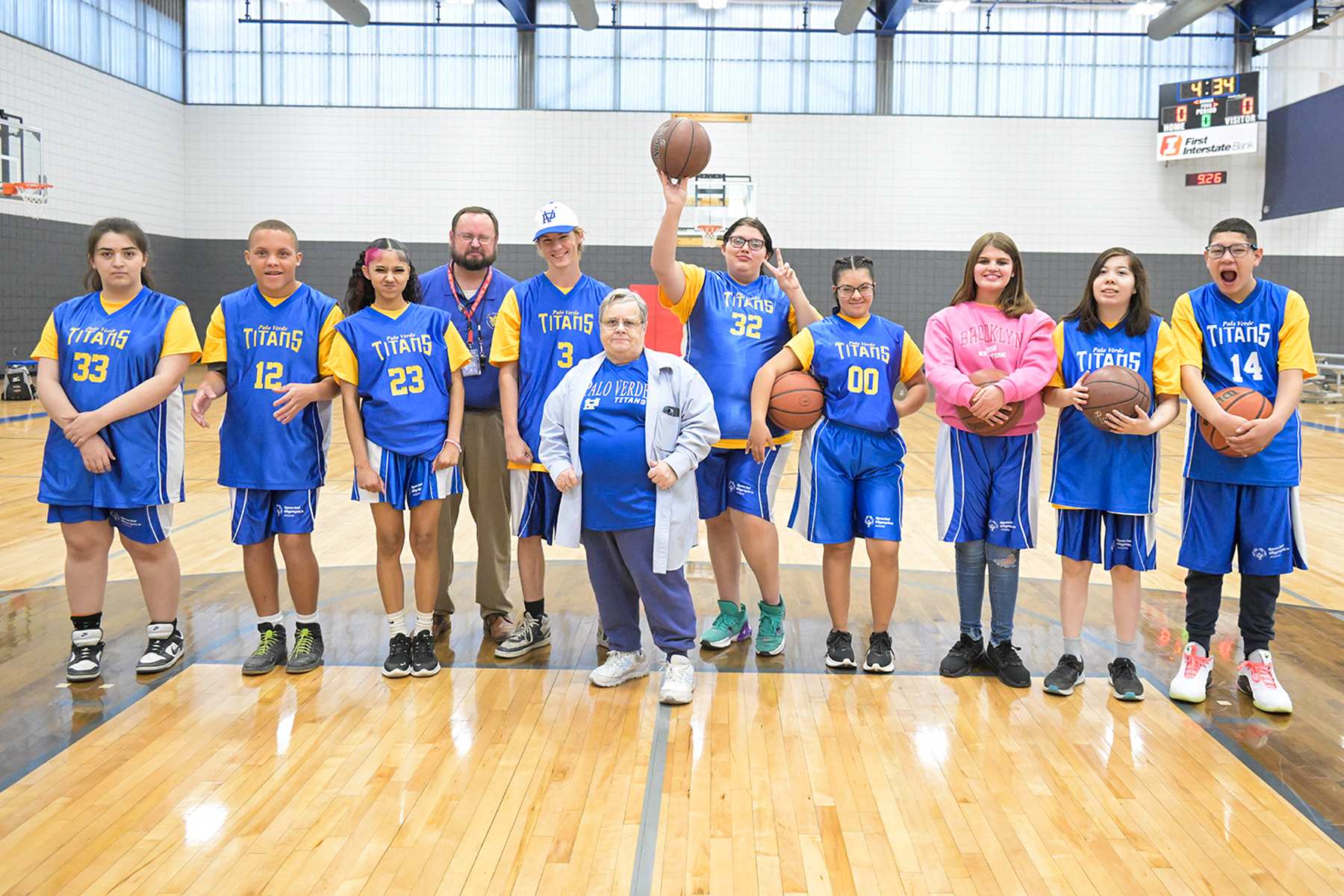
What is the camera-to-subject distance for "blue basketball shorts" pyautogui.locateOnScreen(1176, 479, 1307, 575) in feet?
10.1

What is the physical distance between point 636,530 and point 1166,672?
6.58ft

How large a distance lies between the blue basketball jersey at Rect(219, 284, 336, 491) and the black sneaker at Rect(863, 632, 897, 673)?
207 centimetres

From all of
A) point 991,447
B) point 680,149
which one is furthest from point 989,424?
point 680,149

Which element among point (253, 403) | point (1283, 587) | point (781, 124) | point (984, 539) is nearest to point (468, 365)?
point (253, 403)

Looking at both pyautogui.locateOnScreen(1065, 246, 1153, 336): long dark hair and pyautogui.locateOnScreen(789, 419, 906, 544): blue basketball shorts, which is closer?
pyautogui.locateOnScreen(1065, 246, 1153, 336): long dark hair

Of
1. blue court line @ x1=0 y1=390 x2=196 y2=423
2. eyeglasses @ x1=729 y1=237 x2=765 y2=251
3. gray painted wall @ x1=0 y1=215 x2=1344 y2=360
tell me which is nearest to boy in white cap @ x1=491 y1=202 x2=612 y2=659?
eyeglasses @ x1=729 y1=237 x2=765 y2=251

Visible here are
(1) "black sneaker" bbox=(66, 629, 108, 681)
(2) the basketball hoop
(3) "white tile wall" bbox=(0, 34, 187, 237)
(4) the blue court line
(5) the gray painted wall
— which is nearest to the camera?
(1) "black sneaker" bbox=(66, 629, 108, 681)

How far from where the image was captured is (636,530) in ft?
10.2

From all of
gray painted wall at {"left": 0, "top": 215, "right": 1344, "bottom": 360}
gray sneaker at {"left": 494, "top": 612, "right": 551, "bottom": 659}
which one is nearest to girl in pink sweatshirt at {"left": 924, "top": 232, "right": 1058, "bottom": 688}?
gray sneaker at {"left": 494, "top": 612, "right": 551, "bottom": 659}

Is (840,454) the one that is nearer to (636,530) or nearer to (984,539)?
(984,539)

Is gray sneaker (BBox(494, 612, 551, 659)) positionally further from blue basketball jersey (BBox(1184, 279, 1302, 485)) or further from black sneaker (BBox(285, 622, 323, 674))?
blue basketball jersey (BBox(1184, 279, 1302, 485))

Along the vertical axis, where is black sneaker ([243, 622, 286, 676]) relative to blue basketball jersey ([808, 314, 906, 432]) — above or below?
below

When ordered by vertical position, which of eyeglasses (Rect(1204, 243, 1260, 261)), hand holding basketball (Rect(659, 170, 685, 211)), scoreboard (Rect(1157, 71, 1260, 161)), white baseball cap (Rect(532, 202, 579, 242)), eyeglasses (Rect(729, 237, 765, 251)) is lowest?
eyeglasses (Rect(1204, 243, 1260, 261))

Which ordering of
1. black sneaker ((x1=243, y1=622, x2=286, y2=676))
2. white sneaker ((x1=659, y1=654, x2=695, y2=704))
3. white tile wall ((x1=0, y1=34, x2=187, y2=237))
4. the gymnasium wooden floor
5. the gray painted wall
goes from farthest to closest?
the gray painted wall
white tile wall ((x1=0, y1=34, x2=187, y2=237))
black sneaker ((x1=243, y1=622, x2=286, y2=676))
white sneaker ((x1=659, y1=654, x2=695, y2=704))
the gymnasium wooden floor
